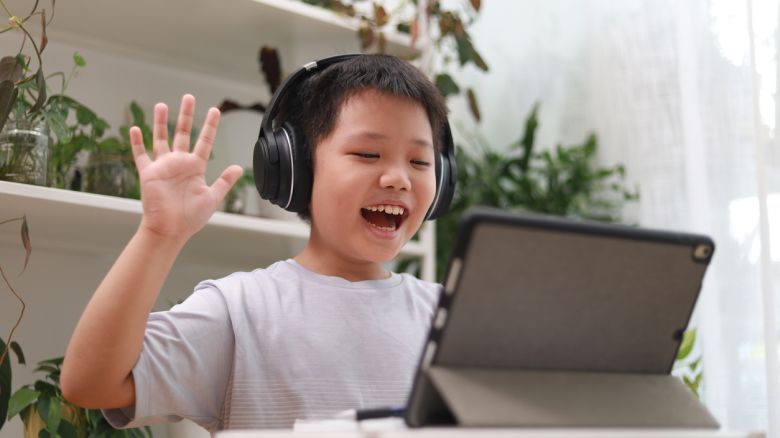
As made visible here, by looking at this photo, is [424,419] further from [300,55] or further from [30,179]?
[300,55]

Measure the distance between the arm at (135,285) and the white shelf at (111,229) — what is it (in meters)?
0.70

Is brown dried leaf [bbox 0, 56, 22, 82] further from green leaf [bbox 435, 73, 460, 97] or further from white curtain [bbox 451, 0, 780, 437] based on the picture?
white curtain [bbox 451, 0, 780, 437]

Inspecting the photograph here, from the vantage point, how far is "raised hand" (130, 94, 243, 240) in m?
0.92

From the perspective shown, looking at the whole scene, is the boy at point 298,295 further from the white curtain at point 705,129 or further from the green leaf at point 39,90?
the white curtain at point 705,129

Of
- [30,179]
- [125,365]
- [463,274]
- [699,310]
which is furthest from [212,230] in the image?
[463,274]

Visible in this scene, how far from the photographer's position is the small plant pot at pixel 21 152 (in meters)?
1.57

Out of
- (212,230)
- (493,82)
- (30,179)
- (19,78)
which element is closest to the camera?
(19,78)

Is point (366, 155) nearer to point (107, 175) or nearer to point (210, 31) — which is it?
point (107, 175)

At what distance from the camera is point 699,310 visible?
1.98 m

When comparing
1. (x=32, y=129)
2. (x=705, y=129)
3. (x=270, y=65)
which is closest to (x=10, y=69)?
(x=32, y=129)

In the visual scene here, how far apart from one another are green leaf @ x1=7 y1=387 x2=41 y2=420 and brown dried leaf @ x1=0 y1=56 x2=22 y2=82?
1.76 feet

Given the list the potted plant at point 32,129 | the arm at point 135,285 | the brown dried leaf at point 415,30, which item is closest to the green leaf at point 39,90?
the potted plant at point 32,129

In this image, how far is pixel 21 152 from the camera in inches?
62.3

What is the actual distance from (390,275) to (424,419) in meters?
0.67
